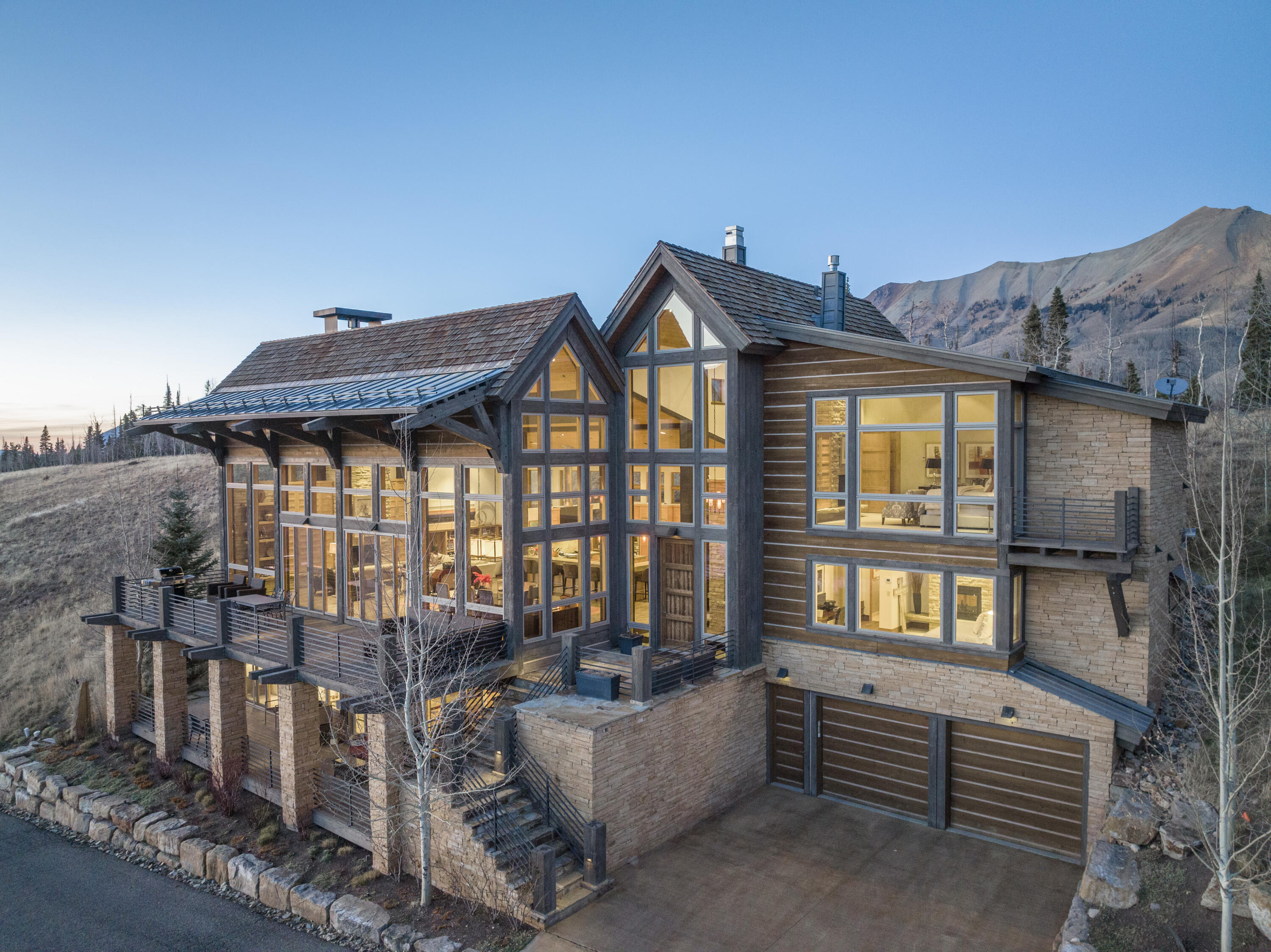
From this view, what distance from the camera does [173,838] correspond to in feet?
41.3

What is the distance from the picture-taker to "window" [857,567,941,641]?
1235cm

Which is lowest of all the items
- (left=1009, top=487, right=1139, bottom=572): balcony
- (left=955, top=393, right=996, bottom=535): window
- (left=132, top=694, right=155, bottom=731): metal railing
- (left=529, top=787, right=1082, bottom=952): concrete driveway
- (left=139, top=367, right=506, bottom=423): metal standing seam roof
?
(left=529, top=787, right=1082, bottom=952): concrete driveway

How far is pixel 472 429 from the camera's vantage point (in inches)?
490

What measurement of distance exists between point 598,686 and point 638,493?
4213 millimetres

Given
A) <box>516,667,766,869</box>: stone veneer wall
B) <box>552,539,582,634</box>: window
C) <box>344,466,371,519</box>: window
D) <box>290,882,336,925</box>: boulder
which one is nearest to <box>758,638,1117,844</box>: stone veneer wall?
<box>516,667,766,869</box>: stone veneer wall

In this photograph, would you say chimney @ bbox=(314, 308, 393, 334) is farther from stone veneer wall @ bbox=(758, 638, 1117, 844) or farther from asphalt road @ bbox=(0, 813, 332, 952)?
stone veneer wall @ bbox=(758, 638, 1117, 844)

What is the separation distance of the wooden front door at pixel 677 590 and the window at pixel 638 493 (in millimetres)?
701

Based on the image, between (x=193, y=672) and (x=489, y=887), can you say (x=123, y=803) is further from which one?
(x=489, y=887)

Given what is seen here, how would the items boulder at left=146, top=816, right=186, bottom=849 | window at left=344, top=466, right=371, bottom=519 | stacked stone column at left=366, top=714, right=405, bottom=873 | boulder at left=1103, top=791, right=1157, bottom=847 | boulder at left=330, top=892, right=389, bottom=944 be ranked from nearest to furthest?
1. boulder at left=1103, top=791, right=1157, bottom=847
2. boulder at left=330, top=892, right=389, bottom=944
3. stacked stone column at left=366, top=714, right=405, bottom=873
4. boulder at left=146, top=816, right=186, bottom=849
5. window at left=344, top=466, right=371, bottom=519

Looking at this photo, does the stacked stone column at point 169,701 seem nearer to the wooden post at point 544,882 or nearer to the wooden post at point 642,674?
the wooden post at point 544,882

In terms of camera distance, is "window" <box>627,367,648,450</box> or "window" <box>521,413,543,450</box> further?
"window" <box>627,367,648,450</box>

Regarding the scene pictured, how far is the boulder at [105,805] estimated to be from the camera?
45.1 feet

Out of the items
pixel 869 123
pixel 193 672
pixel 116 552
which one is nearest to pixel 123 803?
pixel 193 672

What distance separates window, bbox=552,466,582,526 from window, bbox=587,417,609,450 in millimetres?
608
